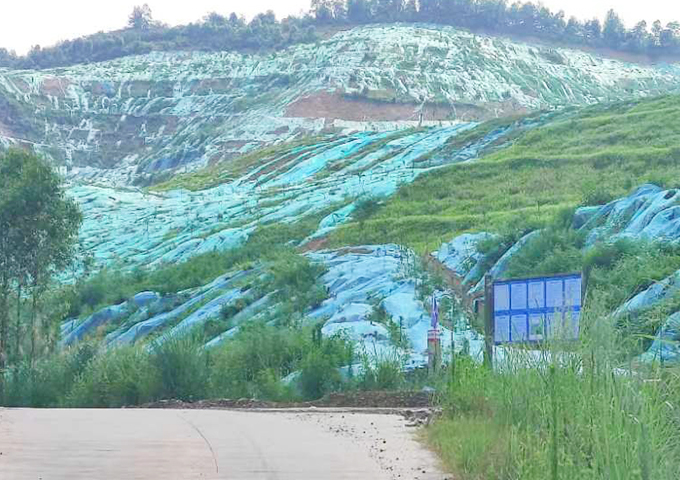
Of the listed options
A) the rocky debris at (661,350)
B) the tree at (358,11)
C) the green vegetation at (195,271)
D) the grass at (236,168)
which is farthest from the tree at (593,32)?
the rocky debris at (661,350)

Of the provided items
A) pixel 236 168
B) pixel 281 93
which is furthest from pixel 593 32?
pixel 236 168

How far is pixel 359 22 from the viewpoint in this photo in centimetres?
12219

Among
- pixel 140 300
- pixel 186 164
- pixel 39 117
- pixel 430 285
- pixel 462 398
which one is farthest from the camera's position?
pixel 39 117

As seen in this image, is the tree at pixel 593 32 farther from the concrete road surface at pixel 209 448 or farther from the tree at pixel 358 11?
the concrete road surface at pixel 209 448

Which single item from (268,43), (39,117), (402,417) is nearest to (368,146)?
(402,417)

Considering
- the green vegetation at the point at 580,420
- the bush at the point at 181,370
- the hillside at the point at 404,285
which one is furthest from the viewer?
the bush at the point at 181,370

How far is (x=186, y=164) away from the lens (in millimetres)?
78875

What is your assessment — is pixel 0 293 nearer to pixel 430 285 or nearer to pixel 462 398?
pixel 430 285

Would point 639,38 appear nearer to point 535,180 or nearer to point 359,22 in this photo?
point 359,22

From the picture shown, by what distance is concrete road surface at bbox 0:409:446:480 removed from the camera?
980 cm

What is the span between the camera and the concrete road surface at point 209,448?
386 inches

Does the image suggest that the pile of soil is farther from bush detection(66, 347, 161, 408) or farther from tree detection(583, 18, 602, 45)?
tree detection(583, 18, 602, 45)

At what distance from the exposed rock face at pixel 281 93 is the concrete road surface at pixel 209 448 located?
60.8 metres

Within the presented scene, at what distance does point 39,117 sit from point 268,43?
31.4m
